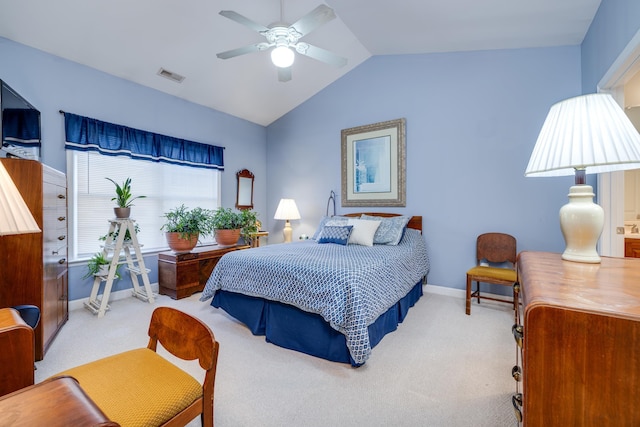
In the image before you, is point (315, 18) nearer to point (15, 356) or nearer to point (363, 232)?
point (363, 232)

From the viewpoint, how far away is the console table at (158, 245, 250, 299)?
12.1 ft

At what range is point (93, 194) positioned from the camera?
3.47m

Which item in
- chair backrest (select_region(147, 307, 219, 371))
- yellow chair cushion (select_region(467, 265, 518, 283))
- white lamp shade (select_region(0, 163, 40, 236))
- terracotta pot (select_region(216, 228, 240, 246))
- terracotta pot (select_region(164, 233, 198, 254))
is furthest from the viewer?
terracotta pot (select_region(216, 228, 240, 246))

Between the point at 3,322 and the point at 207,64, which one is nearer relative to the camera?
the point at 3,322

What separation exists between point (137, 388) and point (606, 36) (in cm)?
381

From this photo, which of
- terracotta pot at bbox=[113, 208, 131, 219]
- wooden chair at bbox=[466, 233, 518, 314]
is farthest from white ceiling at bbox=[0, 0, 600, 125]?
wooden chair at bbox=[466, 233, 518, 314]

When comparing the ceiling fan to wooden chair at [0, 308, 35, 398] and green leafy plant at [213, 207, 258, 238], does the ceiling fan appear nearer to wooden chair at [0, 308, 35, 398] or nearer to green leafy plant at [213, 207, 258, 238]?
wooden chair at [0, 308, 35, 398]

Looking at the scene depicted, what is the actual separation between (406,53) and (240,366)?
164 inches

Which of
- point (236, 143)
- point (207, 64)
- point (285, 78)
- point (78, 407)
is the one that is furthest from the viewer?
point (236, 143)

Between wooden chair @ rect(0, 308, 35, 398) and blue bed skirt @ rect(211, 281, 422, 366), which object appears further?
blue bed skirt @ rect(211, 281, 422, 366)

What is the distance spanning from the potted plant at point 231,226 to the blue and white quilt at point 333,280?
162cm

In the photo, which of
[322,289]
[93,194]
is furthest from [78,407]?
[93,194]

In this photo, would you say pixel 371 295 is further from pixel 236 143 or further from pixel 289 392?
pixel 236 143

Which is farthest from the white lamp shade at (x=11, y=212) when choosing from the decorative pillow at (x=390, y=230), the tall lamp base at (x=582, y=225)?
the decorative pillow at (x=390, y=230)
